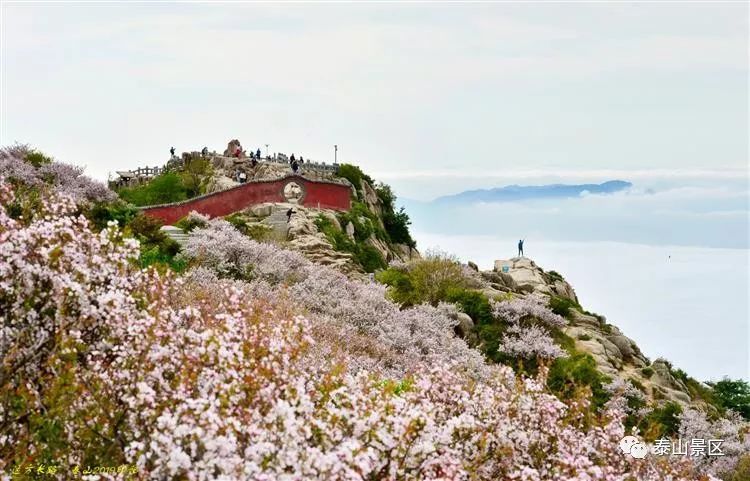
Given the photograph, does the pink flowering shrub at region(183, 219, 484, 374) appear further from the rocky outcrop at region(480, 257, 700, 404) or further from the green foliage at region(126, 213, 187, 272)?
the rocky outcrop at region(480, 257, 700, 404)

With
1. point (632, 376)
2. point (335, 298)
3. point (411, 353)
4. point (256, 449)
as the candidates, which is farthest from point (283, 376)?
point (632, 376)

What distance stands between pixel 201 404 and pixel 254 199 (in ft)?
130

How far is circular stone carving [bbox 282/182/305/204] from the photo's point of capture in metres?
48.8

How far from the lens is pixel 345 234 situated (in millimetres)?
47750

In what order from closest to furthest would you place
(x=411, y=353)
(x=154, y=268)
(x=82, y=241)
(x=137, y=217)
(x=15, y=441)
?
1. (x=15, y=441)
2. (x=82, y=241)
3. (x=154, y=268)
4. (x=411, y=353)
5. (x=137, y=217)

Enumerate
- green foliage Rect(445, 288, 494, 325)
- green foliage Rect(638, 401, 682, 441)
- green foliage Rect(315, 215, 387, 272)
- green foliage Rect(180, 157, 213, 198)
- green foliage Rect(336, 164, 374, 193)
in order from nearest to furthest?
1. green foliage Rect(638, 401, 682, 441)
2. green foliage Rect(445, 288, 494, 325)
3. green foliage Rect(315, 215, 387, 272)
4. green foliage Rect(180, 157, 213, 198)
5. green foliage Rect(336, 164, 374, 193)

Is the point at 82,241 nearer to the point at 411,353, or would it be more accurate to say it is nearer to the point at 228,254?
the point at 411,353

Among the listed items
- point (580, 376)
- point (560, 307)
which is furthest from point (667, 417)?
point (560, 307)

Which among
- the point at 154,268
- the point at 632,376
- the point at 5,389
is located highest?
the point at 154,268

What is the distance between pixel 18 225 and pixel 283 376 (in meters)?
4.88

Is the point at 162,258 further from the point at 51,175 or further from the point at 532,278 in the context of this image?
the point at 532,278

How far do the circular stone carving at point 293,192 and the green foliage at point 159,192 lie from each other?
11212 millimetres

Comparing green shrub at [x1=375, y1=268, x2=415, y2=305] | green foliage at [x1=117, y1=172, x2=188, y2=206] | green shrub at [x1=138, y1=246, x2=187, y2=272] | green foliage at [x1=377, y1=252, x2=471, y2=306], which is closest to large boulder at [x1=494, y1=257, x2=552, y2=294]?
green foliage at [x1=377, y1=252, x2=471, y2=306]

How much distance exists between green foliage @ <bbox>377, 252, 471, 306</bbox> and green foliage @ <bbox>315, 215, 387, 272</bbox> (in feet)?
13.5
